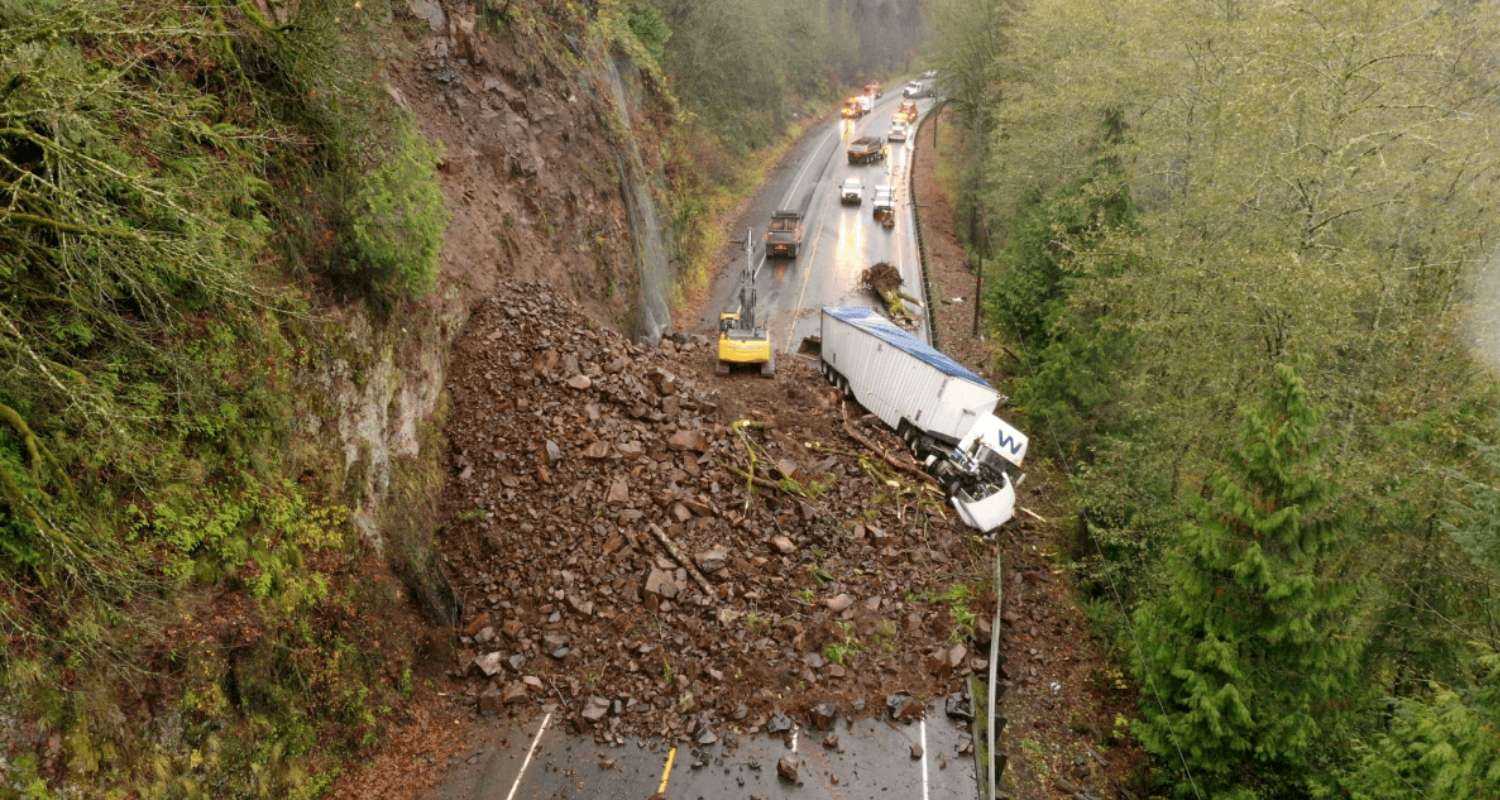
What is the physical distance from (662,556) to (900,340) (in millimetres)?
10793

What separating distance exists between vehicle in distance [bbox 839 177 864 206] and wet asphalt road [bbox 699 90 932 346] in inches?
14.3

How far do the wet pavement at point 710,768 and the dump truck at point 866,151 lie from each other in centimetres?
4625

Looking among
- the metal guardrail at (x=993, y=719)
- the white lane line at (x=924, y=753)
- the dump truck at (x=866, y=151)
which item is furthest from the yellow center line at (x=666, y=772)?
the dump truck at (x=866, y=151)

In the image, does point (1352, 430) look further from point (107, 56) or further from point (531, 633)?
point (107, 56)

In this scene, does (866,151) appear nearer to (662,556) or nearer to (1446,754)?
(662,556)

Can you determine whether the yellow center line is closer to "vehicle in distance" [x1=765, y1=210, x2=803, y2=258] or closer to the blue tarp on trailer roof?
the blue tarp on trailer roof

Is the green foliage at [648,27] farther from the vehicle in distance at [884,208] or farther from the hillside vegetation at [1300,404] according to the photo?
the hillside vegetation at [1300,404]

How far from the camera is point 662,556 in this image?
1537 cm

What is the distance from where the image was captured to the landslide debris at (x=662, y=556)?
13852mm

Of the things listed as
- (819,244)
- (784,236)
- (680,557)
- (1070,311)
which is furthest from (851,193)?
(680,557)

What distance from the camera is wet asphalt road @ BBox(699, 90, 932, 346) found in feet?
110

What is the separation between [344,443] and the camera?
1263 cm

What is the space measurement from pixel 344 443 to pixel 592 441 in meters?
5.12

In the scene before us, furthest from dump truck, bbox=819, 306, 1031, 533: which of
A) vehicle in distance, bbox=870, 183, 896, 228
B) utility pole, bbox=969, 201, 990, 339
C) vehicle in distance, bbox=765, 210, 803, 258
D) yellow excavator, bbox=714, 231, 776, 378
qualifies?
vehicle in distance, bbox=870, 183, 896, 228
